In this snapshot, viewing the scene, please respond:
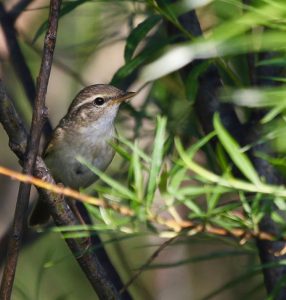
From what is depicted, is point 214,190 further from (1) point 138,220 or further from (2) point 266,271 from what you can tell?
(2) point 266,271

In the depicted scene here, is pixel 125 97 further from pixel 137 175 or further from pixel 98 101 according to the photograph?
pixel 137 175

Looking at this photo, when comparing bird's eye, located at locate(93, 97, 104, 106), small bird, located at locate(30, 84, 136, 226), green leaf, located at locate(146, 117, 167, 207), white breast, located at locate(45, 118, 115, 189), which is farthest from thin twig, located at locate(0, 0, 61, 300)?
bird's eye, located at locate(93, 97, 104, 106)

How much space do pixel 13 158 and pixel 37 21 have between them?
86cm

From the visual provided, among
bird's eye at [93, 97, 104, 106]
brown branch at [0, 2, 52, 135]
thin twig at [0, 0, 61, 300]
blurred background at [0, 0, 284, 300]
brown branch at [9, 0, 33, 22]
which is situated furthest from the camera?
bird's eye at [93, 97, 104, 106]

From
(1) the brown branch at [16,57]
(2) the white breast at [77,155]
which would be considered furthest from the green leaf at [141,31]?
(2) the white breast at [77,155]

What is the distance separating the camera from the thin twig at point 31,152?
1987mm

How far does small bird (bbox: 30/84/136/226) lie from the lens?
4.16 m

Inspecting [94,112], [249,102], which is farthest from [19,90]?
[249,102]

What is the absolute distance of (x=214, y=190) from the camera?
1440 millimetres

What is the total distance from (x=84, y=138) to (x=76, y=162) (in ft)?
0.83

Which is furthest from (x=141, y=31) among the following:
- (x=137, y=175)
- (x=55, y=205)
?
(x=137, y=175)

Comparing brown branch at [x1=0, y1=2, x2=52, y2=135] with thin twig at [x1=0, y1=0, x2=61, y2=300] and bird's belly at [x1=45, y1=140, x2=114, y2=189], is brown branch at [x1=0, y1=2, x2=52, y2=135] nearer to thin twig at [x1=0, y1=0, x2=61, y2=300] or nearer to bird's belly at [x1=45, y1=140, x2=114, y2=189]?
bird's belly at [x1=45, y1=140, x2=114, y2=189]

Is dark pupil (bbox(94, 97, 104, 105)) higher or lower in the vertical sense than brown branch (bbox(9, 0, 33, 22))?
lower

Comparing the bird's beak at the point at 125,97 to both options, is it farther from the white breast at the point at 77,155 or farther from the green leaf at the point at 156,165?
the green leaf at the point at 156,165
